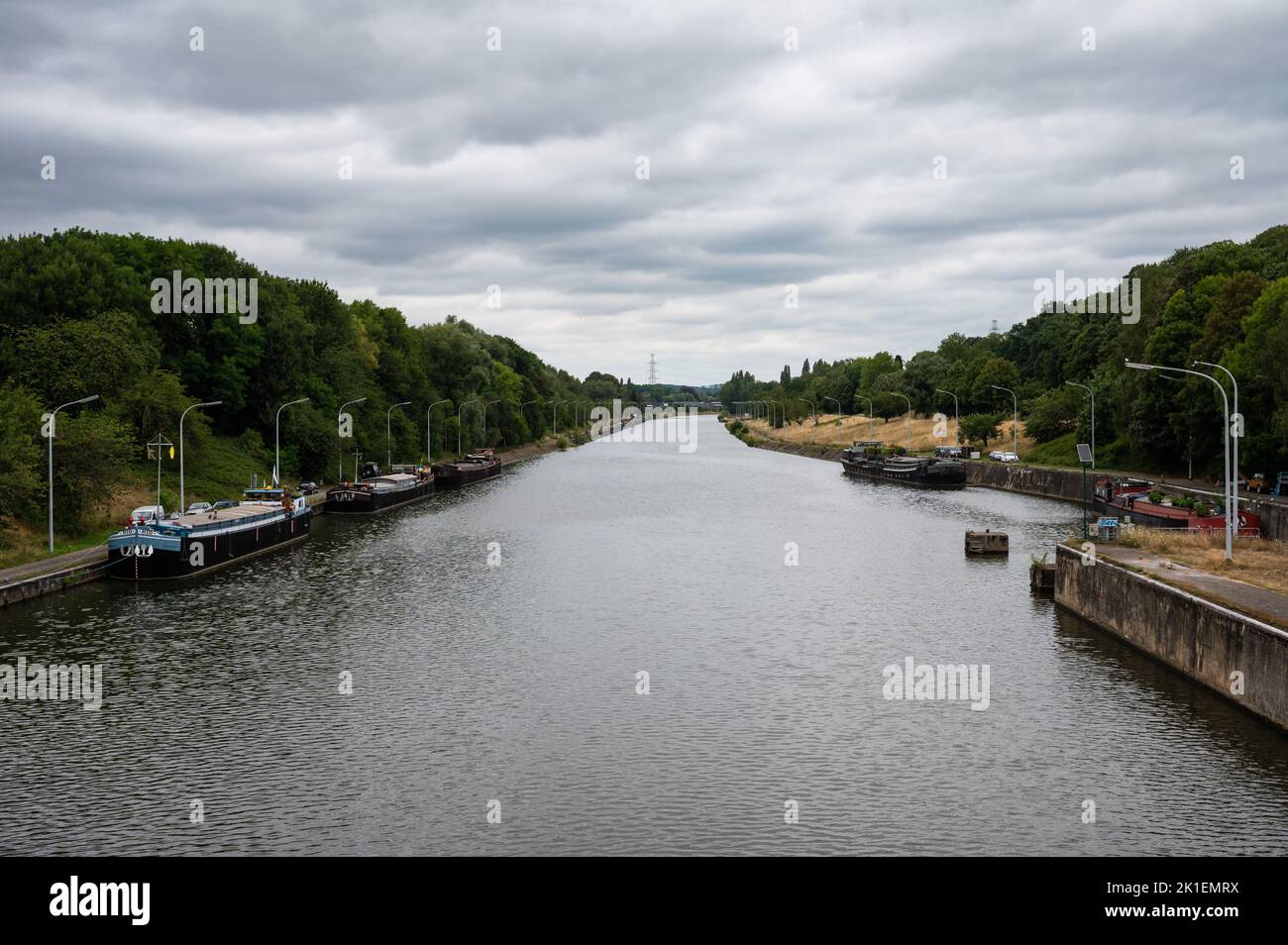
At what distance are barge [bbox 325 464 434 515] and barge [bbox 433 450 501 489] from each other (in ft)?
19.5

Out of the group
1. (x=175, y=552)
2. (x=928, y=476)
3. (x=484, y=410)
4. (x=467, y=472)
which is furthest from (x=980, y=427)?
(x=175, y=552)

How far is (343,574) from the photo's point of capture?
190 feet

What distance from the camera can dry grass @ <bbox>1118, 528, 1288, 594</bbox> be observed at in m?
38.6

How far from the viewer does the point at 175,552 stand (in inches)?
2147

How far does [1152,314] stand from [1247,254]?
1145cm

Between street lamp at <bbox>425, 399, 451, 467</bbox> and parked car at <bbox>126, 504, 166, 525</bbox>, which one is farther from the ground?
street lamp at <bbox>425, 399, 451, 467</bbox>

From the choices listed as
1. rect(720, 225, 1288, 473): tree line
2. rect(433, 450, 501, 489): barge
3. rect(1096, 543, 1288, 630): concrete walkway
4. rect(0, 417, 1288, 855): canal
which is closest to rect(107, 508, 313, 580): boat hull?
rect(0, 417, 1288, 855): canal

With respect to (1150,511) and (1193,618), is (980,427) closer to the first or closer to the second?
(1150,511)

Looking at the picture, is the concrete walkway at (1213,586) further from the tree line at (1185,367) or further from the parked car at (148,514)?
the parked car at (148,514)

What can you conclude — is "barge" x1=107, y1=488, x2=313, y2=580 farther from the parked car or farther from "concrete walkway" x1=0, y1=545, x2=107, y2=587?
"concrete walkway" x1=0, y1=545, x2=107, y2=587

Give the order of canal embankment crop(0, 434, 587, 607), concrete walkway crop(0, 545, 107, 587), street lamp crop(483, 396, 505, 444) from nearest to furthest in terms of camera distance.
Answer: canal embankment crop(0, 434, 587, 607) → concrete walkway crop(0, 545, 107, 587) → street lamp crop(483, 396, 505, 444)

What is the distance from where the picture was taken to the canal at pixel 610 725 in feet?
75.2
